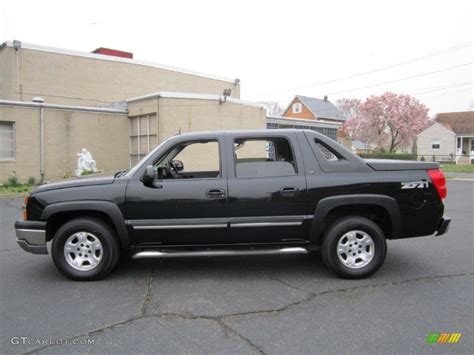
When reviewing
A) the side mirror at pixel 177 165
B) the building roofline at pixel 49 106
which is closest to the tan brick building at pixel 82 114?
the building roofline at pixel 49 106

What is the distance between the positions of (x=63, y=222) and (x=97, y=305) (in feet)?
4.34

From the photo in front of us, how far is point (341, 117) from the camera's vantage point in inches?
2108

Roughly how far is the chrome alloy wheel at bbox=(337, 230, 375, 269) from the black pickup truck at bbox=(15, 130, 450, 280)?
0.04 ft

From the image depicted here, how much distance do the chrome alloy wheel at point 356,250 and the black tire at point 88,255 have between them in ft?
8.91

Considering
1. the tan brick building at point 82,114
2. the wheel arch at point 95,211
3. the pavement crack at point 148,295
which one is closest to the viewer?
the pavement crack at point 148,295

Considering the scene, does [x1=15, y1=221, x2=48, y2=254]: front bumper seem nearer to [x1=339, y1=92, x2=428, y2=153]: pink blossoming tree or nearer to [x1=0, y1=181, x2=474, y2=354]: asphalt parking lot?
[x1=0, y1=181, x2=474, y2=354]: asphalt parking lot

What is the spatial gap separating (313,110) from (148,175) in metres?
49.9

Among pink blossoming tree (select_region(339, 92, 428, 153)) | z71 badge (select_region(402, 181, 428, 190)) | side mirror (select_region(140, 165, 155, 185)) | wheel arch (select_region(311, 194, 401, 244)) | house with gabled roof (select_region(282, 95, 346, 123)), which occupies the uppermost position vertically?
house with gabled roof (select_region(282, 95, 346, 123))

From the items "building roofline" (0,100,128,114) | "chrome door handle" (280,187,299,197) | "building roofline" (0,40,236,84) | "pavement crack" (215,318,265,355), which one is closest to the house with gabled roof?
"building roofline" (0,40,236,84)

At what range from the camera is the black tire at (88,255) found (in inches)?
180

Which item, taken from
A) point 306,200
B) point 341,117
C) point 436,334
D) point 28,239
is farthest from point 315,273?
point 341,117

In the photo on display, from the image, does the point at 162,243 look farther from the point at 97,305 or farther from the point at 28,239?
the point at 28,239

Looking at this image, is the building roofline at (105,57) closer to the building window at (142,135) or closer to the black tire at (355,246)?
the building window at (142,135)

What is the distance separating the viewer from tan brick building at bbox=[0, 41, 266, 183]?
17.5 m
